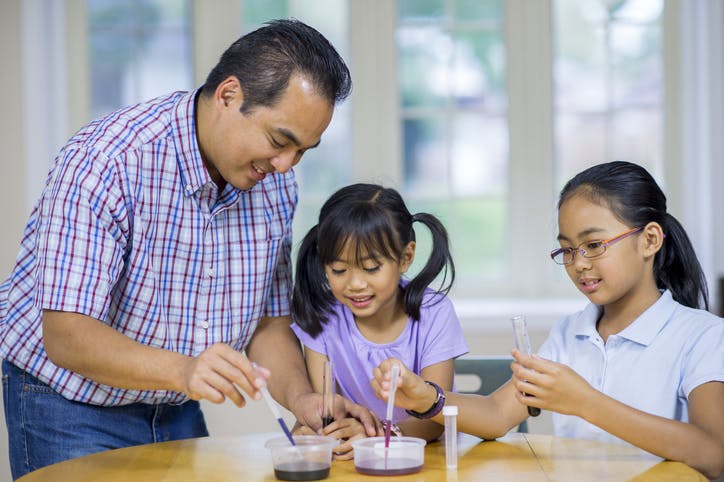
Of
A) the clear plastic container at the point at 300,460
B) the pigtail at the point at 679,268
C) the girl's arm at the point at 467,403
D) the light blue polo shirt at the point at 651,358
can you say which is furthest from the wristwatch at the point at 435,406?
the pigtail at the point at 679,268

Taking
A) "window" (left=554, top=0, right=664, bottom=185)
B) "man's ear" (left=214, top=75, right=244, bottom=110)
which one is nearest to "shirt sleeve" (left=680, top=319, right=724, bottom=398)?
"man's ear" (left=214, top=75, right=244, bottom=110)

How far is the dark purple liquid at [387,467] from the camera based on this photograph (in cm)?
153

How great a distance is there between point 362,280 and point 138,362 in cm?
62

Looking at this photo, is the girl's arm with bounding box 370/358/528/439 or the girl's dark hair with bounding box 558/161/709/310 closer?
the girl's arm with bounding box 370/358/528/439

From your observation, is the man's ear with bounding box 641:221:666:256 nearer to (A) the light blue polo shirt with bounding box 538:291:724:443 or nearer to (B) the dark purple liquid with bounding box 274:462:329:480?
(A) the light blue polo shirt with bounding box 538:291:724:443

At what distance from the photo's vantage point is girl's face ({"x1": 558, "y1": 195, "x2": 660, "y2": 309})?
1.89 metres

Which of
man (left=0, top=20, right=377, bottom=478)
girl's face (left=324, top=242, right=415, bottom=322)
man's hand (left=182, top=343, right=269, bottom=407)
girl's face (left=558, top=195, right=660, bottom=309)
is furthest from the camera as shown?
girl's face (left=324, top=242, right=415, bottom=322)

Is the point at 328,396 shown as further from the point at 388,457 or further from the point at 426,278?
the point at 426,278

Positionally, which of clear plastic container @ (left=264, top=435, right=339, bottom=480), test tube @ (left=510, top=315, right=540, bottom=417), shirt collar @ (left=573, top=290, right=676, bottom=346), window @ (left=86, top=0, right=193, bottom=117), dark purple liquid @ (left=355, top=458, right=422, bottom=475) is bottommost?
dark purple liquid @ (left=355, top=458, right=422, bottom=475)

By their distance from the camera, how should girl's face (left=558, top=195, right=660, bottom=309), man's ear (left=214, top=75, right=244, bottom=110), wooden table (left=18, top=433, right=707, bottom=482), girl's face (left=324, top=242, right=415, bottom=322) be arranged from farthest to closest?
girl's face (left=324, top=242, right=415, bottom=322)
girl's face (left=558, top=195, right=660, bottom=309)
man's ear (left=214, top=75, right=244, bottom=110)
wooden table (left=18, top=433, right=707, bottom=482)

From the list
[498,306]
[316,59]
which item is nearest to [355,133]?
[498,306]

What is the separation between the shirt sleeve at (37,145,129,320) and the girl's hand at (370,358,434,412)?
1.58 ft

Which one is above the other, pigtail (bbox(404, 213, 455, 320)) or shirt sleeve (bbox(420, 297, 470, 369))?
pigtail (bbox(404, 213, 455, 320))

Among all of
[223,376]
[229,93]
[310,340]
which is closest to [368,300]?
[310,340]
